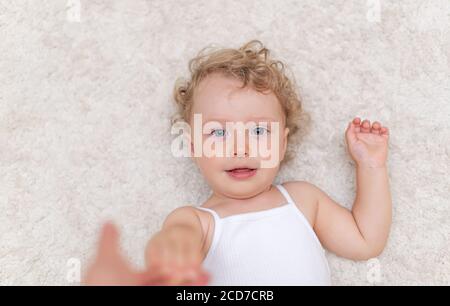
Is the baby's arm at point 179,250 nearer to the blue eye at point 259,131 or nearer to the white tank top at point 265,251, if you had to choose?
the white tank top at point 265,251

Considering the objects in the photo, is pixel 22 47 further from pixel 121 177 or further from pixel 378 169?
pixel 378 169

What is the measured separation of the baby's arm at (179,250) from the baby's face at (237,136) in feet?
0.39

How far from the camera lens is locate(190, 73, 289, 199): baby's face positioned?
123 centimetres

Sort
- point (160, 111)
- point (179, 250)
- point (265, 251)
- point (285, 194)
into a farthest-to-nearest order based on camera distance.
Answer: point (160, 111), point (285, 194), point (265, 251), point (179, 250)

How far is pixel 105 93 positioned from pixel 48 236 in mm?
398

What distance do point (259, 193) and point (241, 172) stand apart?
81mm

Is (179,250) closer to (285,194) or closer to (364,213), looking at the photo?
(285,194)

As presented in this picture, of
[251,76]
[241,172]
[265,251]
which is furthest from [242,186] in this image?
[251,76]

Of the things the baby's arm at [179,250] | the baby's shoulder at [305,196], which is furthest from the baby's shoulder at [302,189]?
the baby's arm at [179,250]

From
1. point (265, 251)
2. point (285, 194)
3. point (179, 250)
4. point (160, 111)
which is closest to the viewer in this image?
point (179, 250)

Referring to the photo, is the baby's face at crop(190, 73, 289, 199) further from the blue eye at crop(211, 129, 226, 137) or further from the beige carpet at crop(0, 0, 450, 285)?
the beige carpet at crop(0, 0, 450, 285)

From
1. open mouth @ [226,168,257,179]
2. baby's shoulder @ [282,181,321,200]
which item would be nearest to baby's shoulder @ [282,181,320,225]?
baby's shoulder @ [282,181,321,200]

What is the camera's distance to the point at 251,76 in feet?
4.17

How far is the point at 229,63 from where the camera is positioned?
4.29ft
